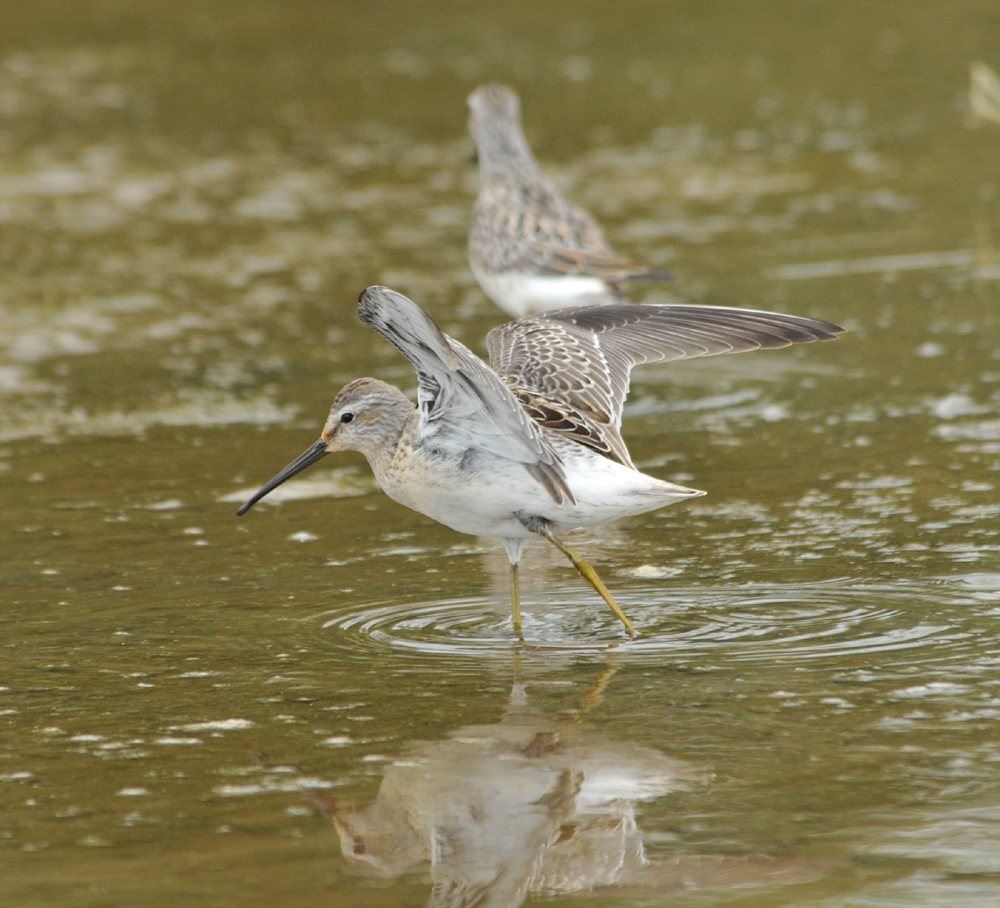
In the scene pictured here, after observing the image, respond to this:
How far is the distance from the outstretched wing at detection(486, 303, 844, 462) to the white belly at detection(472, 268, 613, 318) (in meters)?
→ 2.17

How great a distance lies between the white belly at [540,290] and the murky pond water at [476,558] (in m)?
0.47

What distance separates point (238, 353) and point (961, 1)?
12264 mm

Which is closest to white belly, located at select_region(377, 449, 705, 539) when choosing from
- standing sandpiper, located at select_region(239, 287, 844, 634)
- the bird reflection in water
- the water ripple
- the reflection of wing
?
standing sandpiper, located at select_region(239, 287, 844, 634)

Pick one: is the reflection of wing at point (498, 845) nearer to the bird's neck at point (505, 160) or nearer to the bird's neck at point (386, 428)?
the bird's neck at point (386, 428)

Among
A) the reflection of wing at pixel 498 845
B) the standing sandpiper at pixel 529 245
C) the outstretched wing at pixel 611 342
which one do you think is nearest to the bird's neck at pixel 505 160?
the standing sandpiper at pixel 529 245

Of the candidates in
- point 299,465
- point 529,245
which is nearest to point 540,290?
point 529,245

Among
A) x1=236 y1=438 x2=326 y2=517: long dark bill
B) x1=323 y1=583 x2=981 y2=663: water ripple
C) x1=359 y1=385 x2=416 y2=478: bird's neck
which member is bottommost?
x1=323 y1=583 x2=981 y2=663: water ripple

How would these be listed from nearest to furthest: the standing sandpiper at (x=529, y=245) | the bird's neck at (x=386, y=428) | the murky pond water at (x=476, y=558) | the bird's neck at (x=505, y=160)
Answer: the murky pond water at (x=476, y=558) < the bird's neck at (x=386, y=428) < the standing sandpiper at (x=529, y=245) < the bird's neck at (x=505, y=160)

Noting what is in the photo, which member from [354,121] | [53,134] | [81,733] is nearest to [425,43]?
[354,121]

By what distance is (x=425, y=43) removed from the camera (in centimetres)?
1903

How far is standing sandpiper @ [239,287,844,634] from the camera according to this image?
4.99 metres

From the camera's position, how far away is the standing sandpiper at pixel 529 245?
9039mm

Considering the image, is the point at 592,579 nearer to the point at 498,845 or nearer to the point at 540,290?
the point at 498,845

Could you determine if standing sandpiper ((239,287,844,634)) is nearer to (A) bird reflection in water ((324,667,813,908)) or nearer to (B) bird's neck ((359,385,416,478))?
(B) bird's neck ((359,385,416,478))
